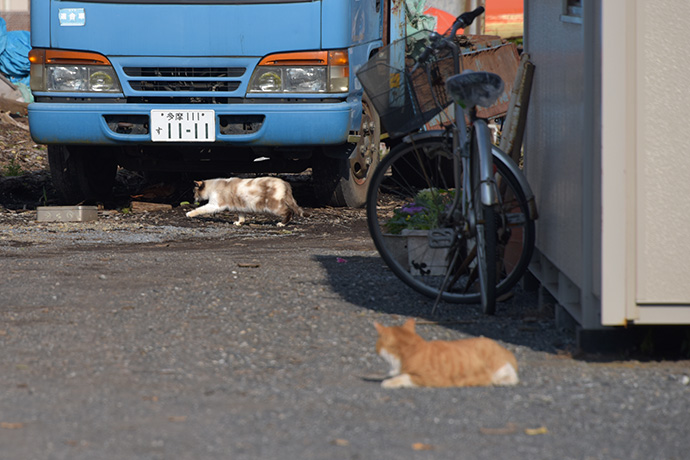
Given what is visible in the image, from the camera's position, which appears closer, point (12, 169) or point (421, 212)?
point (421, 212)

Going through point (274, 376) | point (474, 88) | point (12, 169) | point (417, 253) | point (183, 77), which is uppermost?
point (183, 77)

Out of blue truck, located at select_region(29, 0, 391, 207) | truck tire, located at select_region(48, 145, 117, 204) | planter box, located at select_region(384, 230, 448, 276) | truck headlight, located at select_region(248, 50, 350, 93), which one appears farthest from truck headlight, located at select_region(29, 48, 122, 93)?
planter box, located at select_region(384, 230, 448, 276)

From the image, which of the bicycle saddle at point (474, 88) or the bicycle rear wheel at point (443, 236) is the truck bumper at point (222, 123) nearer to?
the bicycle rear wheel at point (443, 236)

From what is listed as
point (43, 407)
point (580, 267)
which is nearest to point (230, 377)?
point (43, 407)

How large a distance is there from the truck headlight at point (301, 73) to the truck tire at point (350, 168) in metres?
0.73

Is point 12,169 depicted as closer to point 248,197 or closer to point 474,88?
point 248,197

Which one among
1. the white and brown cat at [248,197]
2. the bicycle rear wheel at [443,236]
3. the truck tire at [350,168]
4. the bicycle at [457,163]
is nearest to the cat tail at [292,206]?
the white and brown cat at [248,197]

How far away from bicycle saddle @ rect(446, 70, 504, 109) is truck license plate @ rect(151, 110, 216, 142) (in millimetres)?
3873

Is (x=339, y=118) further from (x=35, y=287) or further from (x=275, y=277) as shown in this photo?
(x=35, y=287)

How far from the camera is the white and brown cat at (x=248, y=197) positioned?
27.2 feet

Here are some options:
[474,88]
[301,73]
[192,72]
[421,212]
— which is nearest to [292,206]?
[301,73]

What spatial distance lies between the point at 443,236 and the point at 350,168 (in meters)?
4.38

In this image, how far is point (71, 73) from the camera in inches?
312

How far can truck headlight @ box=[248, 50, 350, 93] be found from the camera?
7.82 m
